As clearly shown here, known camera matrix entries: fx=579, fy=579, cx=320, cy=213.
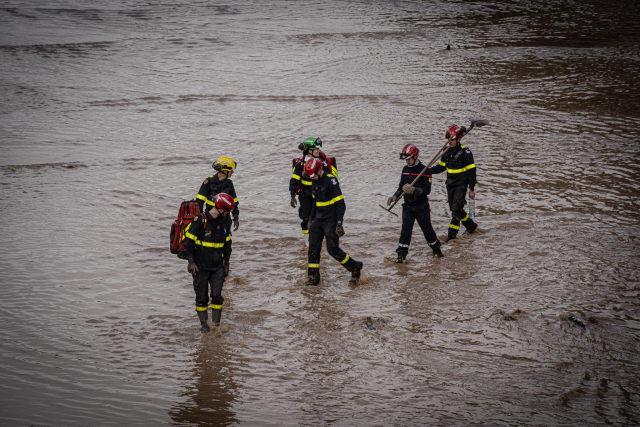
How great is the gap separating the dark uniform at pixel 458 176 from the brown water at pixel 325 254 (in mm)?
461

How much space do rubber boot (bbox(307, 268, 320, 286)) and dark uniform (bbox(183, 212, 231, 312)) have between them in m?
1.82

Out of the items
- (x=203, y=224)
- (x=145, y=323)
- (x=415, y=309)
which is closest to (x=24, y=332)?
(x=145, y=323)

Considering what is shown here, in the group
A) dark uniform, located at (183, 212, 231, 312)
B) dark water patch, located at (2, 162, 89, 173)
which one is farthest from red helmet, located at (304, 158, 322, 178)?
dark water patch, located at (2, 162, 89, 173)

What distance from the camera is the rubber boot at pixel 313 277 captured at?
897 centimetres

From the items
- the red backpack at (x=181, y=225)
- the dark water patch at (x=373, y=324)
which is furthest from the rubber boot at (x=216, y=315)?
the dark water patch at (x=373, y=324)

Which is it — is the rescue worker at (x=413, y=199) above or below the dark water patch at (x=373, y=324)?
above

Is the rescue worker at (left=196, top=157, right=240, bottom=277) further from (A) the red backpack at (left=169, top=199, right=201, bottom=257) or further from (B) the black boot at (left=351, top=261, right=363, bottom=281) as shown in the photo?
(B) the black boot at (left=351, top=261, right=363, bottom=281)

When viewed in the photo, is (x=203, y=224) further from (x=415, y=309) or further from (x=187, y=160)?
(x=187, y=160)

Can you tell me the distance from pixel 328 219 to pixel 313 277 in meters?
0.99

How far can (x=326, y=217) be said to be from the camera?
340 inches

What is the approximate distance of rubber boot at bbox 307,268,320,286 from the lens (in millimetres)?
8969

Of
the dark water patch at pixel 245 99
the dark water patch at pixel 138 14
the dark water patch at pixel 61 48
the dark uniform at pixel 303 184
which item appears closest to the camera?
the dark uniform at pixel 303 184

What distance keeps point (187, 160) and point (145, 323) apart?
728cm

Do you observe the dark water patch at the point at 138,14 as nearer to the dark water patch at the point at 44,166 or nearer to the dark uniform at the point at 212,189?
the dark water patch at the point at 44,166
